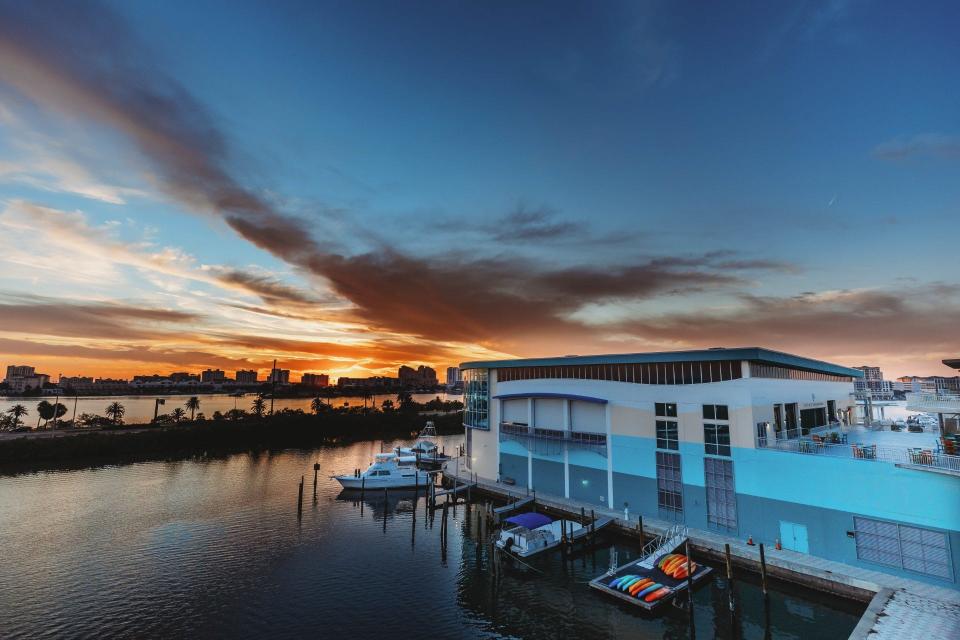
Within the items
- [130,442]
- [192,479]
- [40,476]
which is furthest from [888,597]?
→ [130,442]

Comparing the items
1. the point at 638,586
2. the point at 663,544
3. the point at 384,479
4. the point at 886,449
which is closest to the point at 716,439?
the point at 663,544

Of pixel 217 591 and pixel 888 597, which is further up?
pixel 888 597

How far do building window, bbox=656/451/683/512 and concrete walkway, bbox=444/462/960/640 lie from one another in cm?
152

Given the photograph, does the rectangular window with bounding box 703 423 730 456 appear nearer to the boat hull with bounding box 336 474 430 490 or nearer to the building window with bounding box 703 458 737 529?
the building window with bounding box 703 458 737 529

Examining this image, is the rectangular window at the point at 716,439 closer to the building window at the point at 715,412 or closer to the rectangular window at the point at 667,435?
the building window at the point at 715,412

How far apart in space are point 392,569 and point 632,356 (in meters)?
25.7

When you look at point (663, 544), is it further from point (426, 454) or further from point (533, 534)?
point (426, 454)

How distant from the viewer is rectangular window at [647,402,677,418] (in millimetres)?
36062

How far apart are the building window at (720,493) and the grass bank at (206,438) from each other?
81.2 m

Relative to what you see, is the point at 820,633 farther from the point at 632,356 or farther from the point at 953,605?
the point at 632,356

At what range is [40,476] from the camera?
193ft

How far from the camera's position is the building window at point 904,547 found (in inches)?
963

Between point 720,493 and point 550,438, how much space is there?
49.5ft

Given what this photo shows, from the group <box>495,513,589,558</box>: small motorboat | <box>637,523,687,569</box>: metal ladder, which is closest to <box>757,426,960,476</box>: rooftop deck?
<box>637,523,687,569</box>: metal ladder
